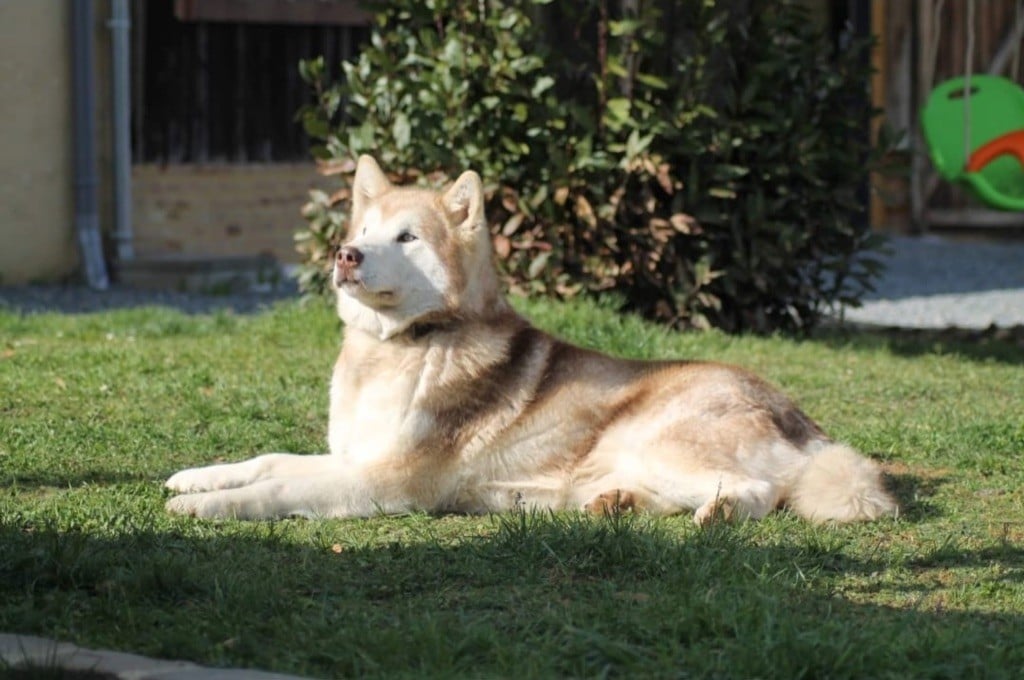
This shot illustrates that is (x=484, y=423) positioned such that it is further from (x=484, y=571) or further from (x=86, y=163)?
(x=86, y=163)

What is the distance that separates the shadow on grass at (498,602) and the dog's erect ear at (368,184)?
137 cm

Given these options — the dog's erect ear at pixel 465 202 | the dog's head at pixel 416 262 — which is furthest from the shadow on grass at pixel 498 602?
the dog's erect ear at pixel 465 202

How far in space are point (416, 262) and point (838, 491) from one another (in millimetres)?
1716

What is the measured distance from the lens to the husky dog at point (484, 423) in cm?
574

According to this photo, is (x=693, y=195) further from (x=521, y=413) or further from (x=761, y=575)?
(x=761, y=575)

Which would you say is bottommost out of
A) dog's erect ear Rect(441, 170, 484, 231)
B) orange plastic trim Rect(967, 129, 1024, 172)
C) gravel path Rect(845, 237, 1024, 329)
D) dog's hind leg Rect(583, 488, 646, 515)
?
gravel path Rect(845, 237, 1024, 329)

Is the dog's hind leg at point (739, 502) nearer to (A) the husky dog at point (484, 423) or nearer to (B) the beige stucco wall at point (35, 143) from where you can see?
(A) the husky dog at point (484, 423)

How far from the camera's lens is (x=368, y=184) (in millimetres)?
6250

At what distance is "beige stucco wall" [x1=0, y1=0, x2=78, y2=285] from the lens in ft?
44.1

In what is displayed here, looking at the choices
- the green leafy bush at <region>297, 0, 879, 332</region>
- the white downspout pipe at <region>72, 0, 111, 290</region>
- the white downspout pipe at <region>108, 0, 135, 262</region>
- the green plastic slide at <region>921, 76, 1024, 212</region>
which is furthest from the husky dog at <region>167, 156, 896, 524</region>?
the white downspout pipe at <region>108, 0, 135, 262</region>

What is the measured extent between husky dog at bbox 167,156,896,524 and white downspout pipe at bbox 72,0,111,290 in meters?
8.11

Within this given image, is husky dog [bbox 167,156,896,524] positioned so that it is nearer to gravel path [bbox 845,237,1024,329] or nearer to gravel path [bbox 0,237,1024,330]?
gravel path [bbox 845,237,1024,329]

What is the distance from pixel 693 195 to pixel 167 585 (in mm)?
6027

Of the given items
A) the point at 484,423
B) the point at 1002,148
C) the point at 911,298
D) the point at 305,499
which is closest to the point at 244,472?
the point at 305,499
